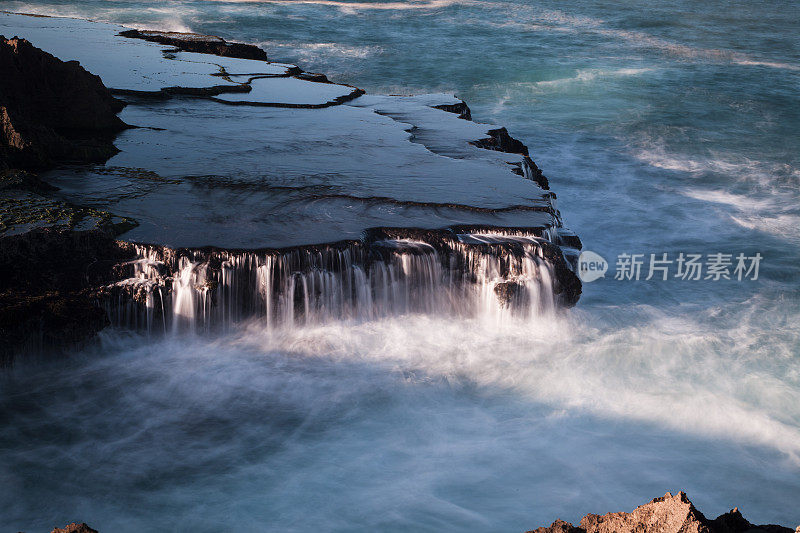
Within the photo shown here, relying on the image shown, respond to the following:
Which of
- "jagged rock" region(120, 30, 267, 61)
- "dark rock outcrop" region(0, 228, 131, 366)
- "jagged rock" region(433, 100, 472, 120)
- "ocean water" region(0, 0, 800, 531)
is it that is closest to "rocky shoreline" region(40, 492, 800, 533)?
"ocean water" region(0, 0, 800, 531)

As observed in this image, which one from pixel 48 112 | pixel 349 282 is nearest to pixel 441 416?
pixel 349 282

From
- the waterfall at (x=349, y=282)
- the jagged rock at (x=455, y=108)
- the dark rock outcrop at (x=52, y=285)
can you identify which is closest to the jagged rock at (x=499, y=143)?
the jagged rock at (x=455, y=108)

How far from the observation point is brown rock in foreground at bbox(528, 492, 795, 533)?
2047 mm

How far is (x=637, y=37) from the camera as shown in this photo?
17.3 meters

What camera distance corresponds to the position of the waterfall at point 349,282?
440 cm

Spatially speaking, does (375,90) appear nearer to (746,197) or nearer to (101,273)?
(746,197)

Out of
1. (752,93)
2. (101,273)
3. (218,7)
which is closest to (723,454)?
(101,273)

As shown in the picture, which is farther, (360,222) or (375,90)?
(375,90)

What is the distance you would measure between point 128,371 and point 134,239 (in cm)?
79

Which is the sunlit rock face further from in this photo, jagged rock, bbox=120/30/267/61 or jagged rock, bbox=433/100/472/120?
jagged rock, bbox=120/30/267/61

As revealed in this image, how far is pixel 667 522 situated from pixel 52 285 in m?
3.56

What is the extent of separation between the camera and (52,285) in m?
4.26

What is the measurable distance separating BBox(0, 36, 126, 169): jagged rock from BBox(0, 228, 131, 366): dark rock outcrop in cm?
108

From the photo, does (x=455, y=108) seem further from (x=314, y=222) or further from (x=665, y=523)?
(x=665, y=523)
